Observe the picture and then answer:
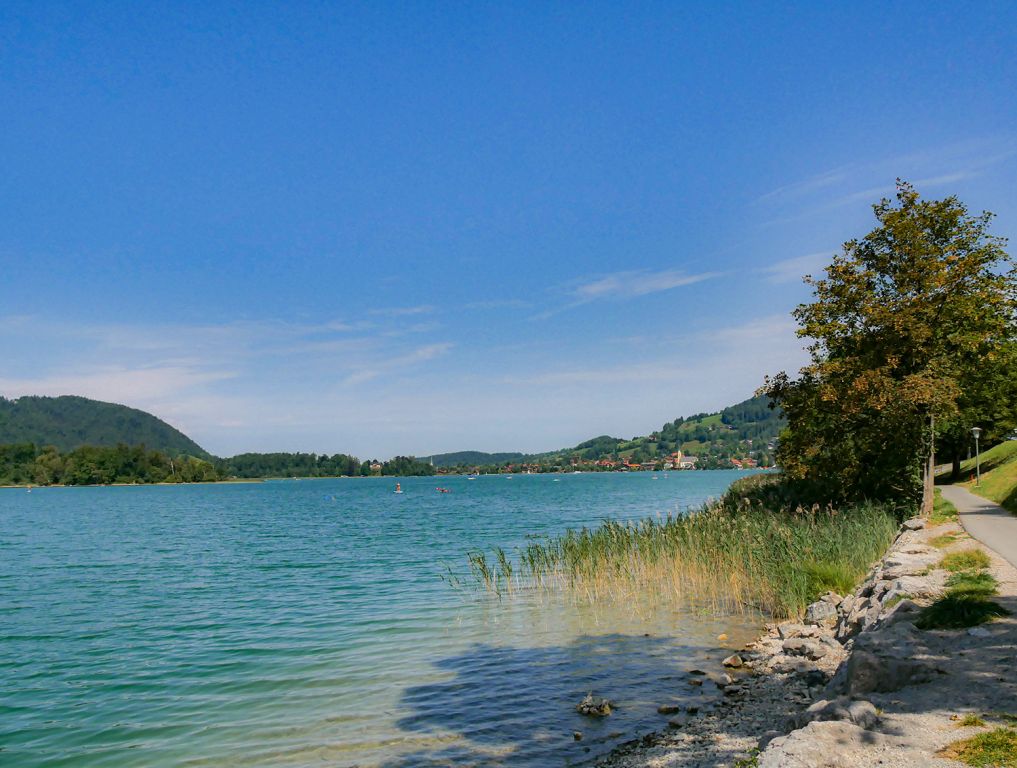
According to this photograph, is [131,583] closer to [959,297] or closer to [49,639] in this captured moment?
[49,639]

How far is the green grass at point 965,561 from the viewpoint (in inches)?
578

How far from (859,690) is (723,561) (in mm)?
12496

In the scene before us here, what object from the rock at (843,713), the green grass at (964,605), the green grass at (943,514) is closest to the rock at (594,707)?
the rock at (843,713)

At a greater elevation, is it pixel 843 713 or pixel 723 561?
pixel 843 713

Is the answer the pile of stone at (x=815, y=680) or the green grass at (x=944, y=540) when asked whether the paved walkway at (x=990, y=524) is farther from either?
the pile of stone at (x=815, y=680)

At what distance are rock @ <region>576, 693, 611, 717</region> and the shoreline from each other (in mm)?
1309

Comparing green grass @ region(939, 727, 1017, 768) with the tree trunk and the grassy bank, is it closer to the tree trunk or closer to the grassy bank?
the grassy bank

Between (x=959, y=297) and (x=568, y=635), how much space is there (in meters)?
20.1

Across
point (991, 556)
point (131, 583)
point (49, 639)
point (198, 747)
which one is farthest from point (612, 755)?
point (131, 583)

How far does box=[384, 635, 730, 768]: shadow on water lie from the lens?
421 inches

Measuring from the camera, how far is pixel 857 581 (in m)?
18.2

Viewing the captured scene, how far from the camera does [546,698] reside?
13.1 metres

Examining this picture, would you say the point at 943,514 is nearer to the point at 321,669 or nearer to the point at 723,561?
the point at 723,561

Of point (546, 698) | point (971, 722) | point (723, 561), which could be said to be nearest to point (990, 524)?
point (723, 561)
